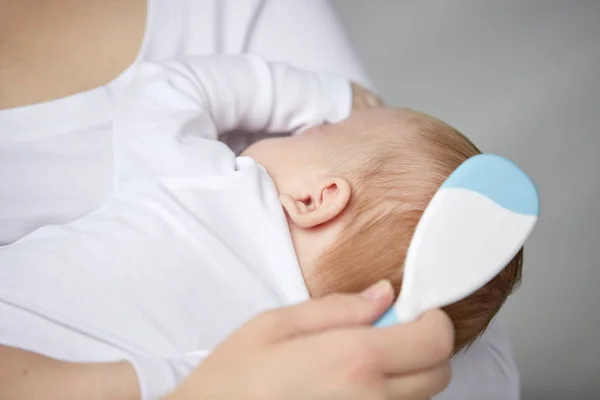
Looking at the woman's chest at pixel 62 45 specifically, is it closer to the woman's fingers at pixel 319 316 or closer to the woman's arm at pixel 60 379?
the woman's arm at pixel 60 379

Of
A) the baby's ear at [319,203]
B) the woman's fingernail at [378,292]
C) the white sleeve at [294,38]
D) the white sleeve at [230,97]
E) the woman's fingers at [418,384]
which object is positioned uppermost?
the white sleeve at [294,38]

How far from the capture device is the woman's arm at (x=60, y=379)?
61 centimetres

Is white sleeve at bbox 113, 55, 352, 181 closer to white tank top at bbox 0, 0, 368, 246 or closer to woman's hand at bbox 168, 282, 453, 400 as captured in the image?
white tank top at bbox 0, 0, 368, 246

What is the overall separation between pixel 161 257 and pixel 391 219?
0.26 meters

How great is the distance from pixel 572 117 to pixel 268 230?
1019 mm

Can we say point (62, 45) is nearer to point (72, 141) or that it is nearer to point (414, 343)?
point (72, 141)

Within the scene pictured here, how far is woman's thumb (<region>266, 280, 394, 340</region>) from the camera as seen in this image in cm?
56

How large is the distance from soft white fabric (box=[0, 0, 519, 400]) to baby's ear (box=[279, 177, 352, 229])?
0.83 feet

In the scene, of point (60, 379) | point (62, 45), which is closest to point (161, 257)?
point (60, 379)

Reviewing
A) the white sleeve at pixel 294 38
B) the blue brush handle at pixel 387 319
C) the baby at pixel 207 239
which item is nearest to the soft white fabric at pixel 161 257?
the baby at pixel 207 239

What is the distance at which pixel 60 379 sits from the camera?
614 mm

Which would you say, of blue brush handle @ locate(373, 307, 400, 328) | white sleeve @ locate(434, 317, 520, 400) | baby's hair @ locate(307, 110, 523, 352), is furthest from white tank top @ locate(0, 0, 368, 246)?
white sleeve @ locate(434, 317, 520, 400)

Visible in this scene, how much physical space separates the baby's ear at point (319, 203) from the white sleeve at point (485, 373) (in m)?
0.37

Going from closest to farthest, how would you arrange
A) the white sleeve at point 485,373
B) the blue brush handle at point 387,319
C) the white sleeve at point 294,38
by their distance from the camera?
the blue brush handle at point 387,319
the white sleeve at point 485,373
the white sleeve at point 294,38
